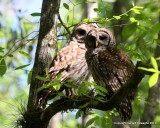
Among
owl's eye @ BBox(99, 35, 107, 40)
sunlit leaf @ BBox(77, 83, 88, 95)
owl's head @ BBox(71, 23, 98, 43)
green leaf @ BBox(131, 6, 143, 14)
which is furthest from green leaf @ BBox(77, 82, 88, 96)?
owl's head @ BBox(71, 23, 98, 43)

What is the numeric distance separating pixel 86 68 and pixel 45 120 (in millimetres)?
1501

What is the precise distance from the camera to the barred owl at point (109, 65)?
4.51 meters

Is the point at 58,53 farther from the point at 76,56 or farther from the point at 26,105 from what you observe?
the point at 26,105

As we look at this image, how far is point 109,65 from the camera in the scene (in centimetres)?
485

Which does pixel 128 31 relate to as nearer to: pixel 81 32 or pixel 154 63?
pixel 154 63

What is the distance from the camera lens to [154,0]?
2725 millimetres

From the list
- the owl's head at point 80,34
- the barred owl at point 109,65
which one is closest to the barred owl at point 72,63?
the owl's head at point 80,34

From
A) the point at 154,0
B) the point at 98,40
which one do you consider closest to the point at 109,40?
the point at 98,40

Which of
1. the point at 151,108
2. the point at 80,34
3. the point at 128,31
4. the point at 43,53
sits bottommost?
the point at 151,108

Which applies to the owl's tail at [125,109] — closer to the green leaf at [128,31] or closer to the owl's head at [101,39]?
the owl's head at [101,39]

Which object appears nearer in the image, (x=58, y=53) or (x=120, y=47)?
(x=120, y=47)

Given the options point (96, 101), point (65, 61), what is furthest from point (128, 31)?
point (65, 61)

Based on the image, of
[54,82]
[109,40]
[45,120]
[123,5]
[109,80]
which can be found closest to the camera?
[54,82]

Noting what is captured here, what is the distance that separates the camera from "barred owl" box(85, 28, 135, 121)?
451 cm
